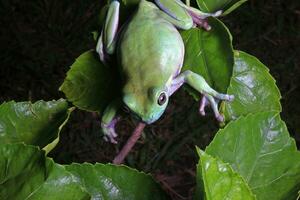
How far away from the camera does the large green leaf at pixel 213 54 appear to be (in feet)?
2.16

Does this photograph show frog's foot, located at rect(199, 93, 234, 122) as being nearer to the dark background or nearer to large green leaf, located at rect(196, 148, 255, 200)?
large green leaf, located at rect(196, 148, 255, 200)

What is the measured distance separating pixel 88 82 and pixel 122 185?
0.18 meters

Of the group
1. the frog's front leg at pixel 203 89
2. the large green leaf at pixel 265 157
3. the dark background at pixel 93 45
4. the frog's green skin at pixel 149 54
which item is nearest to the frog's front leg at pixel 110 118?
the frog's green skin at pixel 149 54

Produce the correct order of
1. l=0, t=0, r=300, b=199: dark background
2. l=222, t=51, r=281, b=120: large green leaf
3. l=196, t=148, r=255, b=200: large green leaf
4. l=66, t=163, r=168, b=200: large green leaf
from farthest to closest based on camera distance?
l=0, t=0, r=300, b=199: dark background < l=222, t=51, r=281, b=120: large green leaf < l=66, t=163, r=168, b=200: large green leaf < l=196, t=148, r=255, b=200: large green leaf

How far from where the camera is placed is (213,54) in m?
0.68

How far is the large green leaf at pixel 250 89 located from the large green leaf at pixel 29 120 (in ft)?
0.77

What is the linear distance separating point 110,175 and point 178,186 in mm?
1358

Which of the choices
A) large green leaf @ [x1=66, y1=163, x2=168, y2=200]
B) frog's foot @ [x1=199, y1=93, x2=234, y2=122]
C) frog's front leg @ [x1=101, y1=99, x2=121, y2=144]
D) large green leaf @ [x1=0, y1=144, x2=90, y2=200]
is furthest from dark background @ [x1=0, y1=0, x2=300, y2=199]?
large green leaf @ [x1=0, y1=144, x2=90, y2=200]

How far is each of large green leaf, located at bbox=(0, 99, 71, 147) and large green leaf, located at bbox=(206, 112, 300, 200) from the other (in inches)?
8.8

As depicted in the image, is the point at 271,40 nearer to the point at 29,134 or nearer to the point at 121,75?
the point at 121,75

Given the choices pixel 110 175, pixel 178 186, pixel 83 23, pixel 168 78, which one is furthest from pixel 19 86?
pixel 110 175

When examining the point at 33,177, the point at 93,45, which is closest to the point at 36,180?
the point at 33,177

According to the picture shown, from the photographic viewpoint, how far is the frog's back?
81 centimetres

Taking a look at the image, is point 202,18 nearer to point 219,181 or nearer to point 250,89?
point 250,89
